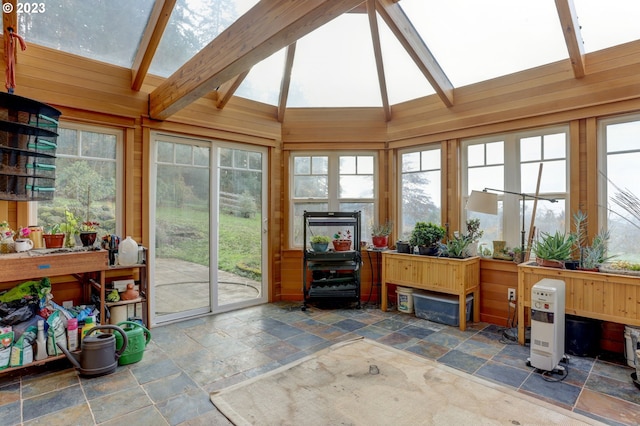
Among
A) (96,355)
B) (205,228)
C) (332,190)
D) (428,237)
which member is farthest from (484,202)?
(96,355)

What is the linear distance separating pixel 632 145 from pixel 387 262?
278 centimetres

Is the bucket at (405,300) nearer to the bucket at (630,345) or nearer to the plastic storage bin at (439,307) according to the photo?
the plastic storage bin at (439,307)

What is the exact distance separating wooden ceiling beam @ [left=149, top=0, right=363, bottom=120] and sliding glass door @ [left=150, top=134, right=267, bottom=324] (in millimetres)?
1080

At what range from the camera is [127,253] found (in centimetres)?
338

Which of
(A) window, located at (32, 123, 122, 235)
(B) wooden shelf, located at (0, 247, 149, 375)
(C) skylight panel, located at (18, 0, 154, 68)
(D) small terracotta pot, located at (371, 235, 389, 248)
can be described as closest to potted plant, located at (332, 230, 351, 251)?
(D) small terracotta pot, located at (371, 235, 389, 248)

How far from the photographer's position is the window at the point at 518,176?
366 centimetres

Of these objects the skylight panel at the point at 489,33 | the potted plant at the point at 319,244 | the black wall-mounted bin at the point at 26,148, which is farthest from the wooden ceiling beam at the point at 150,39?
the potted plant at the point at 319,244

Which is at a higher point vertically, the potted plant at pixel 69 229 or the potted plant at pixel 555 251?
the potted plant at pixel 69 229

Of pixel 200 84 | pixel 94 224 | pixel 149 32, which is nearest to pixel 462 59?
pixel 200 84

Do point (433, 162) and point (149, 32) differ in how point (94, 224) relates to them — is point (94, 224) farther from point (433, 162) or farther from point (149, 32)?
point (433, 162)

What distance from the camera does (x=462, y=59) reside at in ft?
12.7

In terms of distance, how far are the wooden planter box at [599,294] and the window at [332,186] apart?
7.75ft

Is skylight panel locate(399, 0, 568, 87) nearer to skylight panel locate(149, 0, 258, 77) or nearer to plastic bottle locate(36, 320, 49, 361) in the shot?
skylight panel locate(149, 0, 258, 77)

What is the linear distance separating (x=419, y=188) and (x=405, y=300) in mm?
1587
